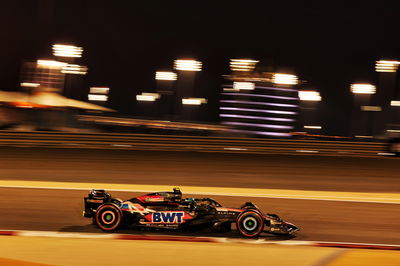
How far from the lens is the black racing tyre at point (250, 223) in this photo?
7.07 metres

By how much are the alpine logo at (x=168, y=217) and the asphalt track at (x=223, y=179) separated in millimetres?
731

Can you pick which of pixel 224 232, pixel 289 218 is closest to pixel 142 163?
pixel 289 218

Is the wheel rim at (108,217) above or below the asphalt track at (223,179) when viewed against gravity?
below

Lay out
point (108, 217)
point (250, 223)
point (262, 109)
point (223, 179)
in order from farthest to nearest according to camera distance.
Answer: point (262, 109), point (223, 179), point (108, 217), point (250, 223)

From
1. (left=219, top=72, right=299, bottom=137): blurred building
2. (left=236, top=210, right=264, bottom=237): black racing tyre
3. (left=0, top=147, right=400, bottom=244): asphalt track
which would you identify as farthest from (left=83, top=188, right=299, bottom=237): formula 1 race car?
(left=219, top=72, right=299, bottom=137): blurred building

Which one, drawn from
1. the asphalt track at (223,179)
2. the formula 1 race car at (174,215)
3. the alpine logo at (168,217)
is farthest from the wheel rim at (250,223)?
the alpine logo at (168,217)

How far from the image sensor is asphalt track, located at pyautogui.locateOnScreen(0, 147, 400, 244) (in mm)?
8352

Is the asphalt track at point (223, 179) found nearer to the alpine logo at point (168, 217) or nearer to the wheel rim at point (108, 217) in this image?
the wheel rim at point (108, 217)

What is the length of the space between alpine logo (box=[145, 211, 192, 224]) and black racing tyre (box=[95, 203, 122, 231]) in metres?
0.41

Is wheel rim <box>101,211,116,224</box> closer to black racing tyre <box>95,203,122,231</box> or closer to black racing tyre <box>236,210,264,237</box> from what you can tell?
black racing tyre <box>95,203,122,231</box>

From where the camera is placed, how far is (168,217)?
7168mm

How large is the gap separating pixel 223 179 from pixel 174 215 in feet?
23.1

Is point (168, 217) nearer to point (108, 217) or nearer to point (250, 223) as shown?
point (108, 217)

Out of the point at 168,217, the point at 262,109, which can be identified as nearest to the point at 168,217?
the point at 168,217
